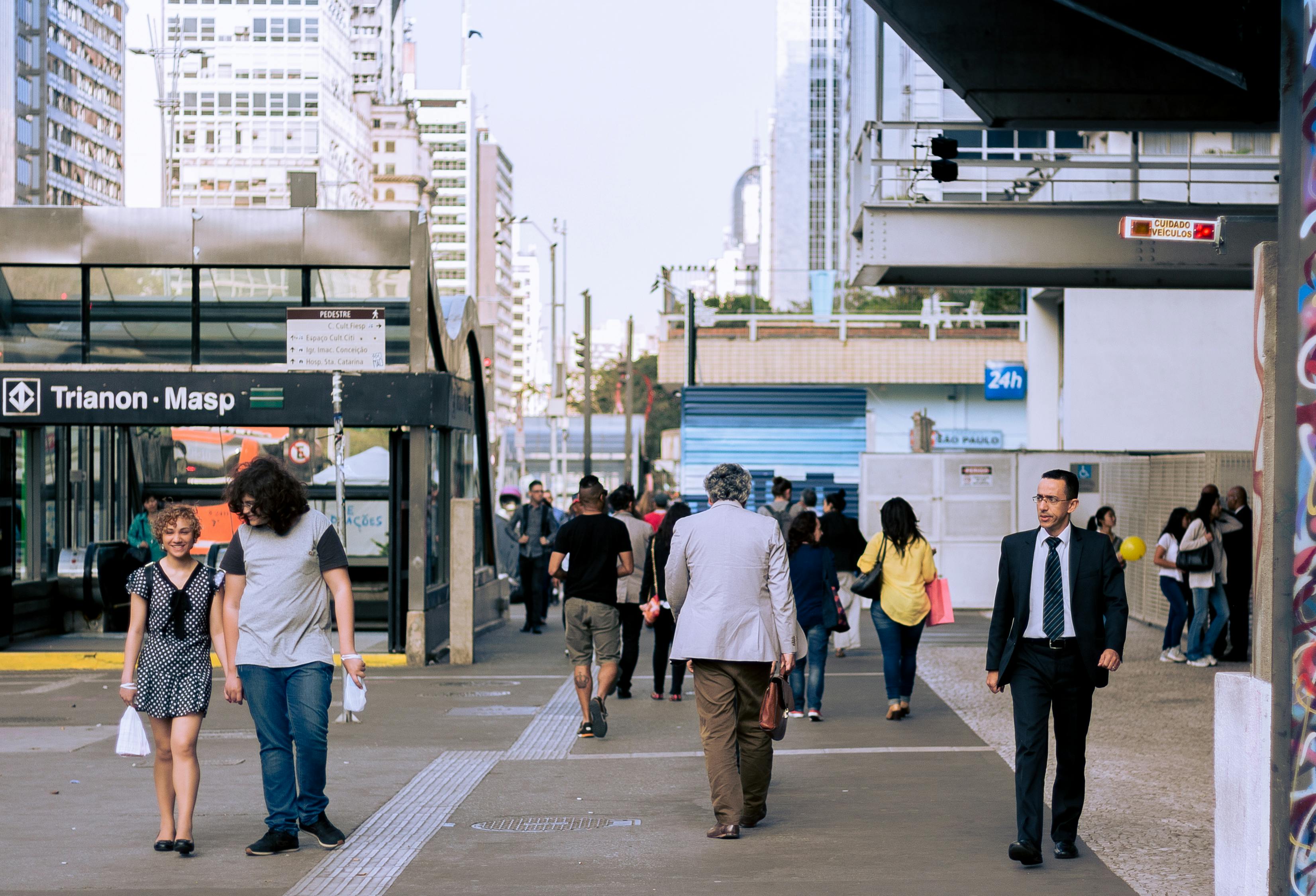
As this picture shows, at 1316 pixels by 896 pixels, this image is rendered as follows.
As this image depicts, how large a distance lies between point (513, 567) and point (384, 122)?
131843 millimetres

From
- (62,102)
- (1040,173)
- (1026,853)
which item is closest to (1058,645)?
(1026,853)

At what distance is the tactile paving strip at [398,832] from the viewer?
6.26 metres

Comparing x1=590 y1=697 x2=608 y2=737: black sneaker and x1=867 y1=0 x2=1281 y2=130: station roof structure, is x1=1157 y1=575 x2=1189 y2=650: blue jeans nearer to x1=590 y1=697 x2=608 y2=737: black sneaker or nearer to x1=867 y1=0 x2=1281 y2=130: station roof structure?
x1=867 y1=0 x2=1281 y2=130: station roof structure

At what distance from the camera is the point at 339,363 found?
47.2 feet

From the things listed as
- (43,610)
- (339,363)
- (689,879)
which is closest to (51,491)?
(43,610)

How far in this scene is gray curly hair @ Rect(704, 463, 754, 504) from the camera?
765 centimetres

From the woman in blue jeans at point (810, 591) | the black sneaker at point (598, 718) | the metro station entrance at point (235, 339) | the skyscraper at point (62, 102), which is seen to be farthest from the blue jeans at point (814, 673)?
the skyscraper at point (62, 102)

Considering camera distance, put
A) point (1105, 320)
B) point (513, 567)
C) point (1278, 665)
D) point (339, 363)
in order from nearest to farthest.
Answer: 1. point (1278, 665)
2. point (339, 363)
3. point (1105, 320)
4. point (513, 567)

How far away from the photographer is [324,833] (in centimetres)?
693

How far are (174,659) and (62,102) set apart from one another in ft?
325

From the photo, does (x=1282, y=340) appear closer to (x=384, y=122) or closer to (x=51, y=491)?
(x=51, y=491)

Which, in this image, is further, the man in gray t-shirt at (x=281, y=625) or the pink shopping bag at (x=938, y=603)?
the pink shopping bag at (x=938, y=603)

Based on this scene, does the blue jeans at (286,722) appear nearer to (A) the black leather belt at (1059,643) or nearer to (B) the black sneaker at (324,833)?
(B) the black sneaker at (324,833)

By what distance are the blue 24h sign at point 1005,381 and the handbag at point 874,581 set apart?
2013cm
